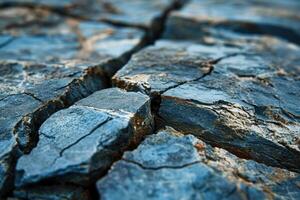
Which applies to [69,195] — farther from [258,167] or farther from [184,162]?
[258,167]

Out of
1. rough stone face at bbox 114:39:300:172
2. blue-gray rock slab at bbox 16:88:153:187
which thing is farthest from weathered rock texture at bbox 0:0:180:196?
rough stone face at bbox 114:39:300:172

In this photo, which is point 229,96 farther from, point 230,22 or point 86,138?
point 230,22

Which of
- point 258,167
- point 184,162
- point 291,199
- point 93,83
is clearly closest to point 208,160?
point 184,162

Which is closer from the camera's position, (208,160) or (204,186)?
(204,186)

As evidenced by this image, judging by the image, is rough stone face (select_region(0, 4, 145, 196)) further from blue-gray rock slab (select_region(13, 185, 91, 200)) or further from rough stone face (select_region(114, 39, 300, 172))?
rough stone face (select_region(114, 39, 300, 172))

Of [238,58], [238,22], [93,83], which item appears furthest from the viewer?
[238,22]

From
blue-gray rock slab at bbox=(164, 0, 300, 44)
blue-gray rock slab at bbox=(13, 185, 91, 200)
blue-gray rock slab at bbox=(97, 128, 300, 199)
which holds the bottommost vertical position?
blue-gray rock slab at bbox=(13, 185, 91, 200)

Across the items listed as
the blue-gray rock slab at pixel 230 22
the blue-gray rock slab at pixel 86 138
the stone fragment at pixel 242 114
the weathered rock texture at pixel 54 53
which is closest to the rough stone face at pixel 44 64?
the weathered rock texture at pixel 54 53
